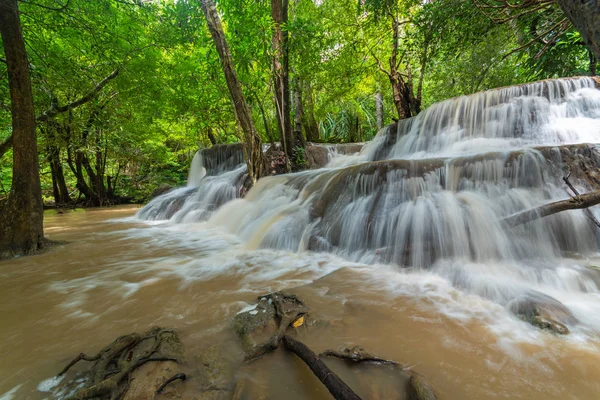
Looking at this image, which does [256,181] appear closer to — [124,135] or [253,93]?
[253,93]

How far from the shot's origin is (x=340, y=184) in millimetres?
4195

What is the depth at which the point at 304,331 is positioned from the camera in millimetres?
1491

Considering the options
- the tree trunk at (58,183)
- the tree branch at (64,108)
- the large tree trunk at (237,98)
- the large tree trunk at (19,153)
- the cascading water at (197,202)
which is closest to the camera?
the large tree trunk at (19,153)

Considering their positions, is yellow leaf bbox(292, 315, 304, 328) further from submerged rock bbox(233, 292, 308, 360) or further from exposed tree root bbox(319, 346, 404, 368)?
exposed tree root bbox(319, 346, 404, 368)

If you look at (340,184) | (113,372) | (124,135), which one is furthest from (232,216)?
(124,135)

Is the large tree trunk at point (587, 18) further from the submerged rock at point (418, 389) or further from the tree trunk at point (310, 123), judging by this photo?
the tree trunk at point (310, 123)

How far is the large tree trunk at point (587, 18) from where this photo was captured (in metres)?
1.20

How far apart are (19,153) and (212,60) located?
15.0 ft

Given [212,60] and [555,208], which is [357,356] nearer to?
[555,208]

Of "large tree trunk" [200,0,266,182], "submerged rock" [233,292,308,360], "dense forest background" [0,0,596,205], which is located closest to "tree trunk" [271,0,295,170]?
"dense forest background" [0,0,596,205]

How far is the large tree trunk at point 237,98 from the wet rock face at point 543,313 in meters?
5.87

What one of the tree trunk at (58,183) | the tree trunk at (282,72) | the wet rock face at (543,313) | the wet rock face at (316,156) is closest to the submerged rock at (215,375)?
the wet rock face at (543,313)

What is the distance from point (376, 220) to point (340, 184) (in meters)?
1.08

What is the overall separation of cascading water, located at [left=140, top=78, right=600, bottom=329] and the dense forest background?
1298 mm
